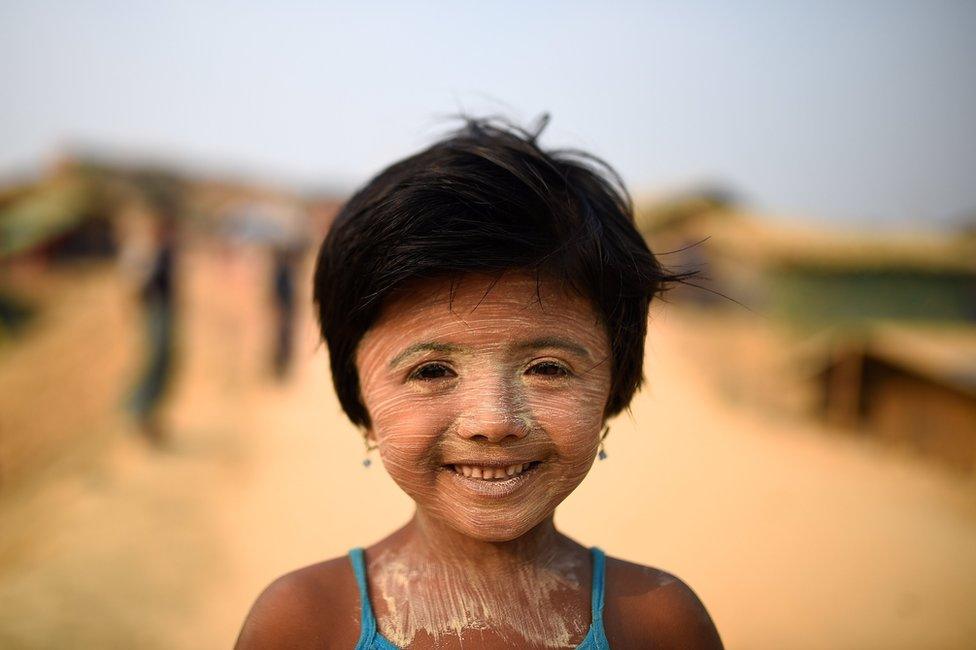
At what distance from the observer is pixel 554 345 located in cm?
141

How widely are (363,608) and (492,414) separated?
20.3 inches

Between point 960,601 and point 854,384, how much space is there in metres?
4.74

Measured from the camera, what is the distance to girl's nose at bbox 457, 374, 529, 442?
51.9 inches

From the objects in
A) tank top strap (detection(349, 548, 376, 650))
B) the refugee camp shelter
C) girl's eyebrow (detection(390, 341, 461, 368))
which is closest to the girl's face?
girl's eyebrow (detection(390, 341, 461, 368))

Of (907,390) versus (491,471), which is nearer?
(491,471)

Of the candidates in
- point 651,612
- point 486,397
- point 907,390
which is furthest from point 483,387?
point 907,390

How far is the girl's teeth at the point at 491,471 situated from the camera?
1.38 meters

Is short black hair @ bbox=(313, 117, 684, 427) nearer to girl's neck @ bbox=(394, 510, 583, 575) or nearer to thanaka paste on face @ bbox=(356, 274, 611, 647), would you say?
thanaka paste on face @ bbox=(356, 274, 611, 647)

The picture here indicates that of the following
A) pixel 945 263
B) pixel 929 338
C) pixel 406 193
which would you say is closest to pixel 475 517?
pixel 406 193

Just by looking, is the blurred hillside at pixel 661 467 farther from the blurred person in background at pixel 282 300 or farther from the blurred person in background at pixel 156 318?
the blurred person in background at pixel 156 318

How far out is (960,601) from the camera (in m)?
5.78

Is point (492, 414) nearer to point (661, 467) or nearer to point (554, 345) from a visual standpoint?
point (554, 345)

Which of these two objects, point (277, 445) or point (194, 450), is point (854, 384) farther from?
point (194, 450)

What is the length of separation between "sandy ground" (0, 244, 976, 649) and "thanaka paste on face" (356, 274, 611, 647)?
1.93 meters
